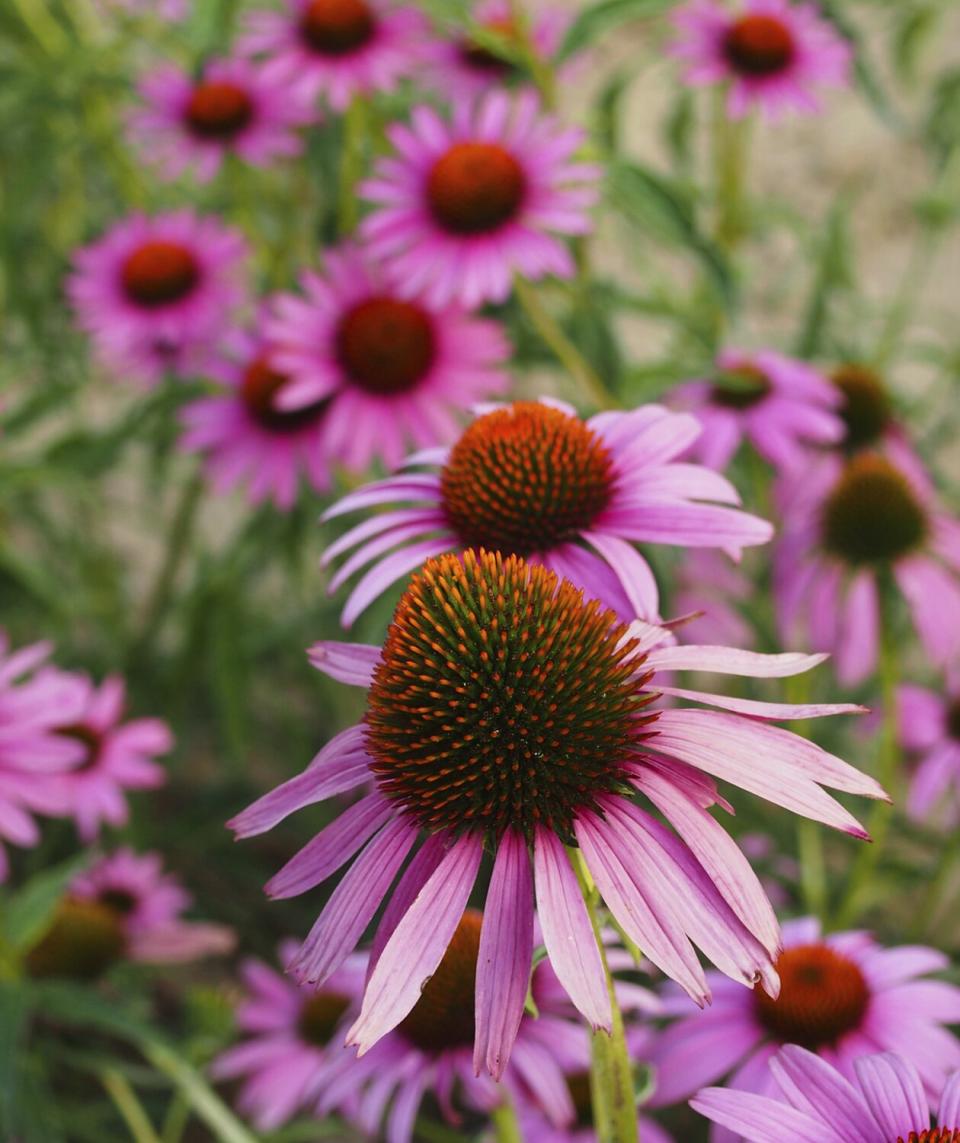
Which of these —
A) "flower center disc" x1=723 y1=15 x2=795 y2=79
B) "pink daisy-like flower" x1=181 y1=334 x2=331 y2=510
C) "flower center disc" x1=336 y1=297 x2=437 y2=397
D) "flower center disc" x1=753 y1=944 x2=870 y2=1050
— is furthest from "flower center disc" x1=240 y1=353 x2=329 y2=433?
"flower center disc" x1=753 y1=944 x2=870 y2=1050

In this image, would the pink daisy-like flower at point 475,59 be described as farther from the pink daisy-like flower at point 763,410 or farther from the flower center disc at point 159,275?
the pink daisy-like flower at point 763,410

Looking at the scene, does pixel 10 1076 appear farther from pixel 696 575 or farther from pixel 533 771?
pixel 696 575

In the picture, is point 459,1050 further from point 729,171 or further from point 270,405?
point 729,171

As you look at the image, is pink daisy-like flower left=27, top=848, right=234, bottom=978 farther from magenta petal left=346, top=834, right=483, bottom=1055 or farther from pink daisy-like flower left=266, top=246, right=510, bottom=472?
magenta petal left=346, top=834, right=483, bottom=1055

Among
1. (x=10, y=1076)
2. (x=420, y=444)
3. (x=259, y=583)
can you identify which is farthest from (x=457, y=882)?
(x=259, y=583)

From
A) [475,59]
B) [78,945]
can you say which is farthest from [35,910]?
[475,59]

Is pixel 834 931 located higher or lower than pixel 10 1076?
higher

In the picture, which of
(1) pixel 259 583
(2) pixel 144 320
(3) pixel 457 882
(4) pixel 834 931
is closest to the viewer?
(3) pixel 457 882

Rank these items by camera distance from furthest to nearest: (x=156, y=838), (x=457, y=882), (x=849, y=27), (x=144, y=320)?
(x=156, y=838)
(x=144, y=320)
(x=849, y=27)
(x=457, y=882)
